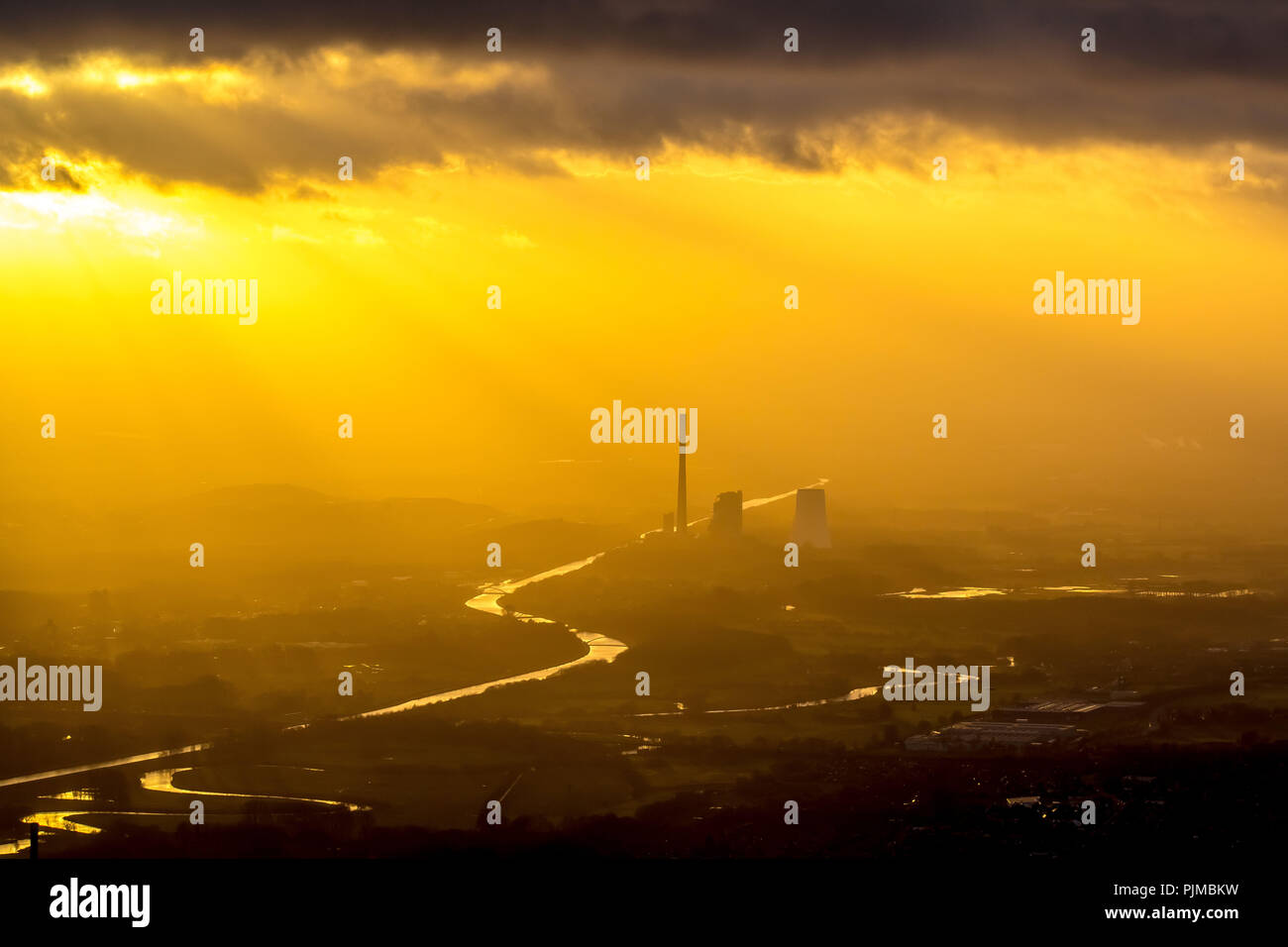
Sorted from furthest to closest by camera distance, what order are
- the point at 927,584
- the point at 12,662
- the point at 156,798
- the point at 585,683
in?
the point at 927,584 → the point at 12,662 → the point at 585,683 → the point at 156,798

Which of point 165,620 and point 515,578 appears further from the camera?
point 515,578

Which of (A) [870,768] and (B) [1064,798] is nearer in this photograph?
(B) [1064,798]

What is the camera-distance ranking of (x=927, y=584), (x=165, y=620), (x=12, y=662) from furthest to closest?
(x=927, y=584)
(x=165, y=620)
(x=12, y=662)
